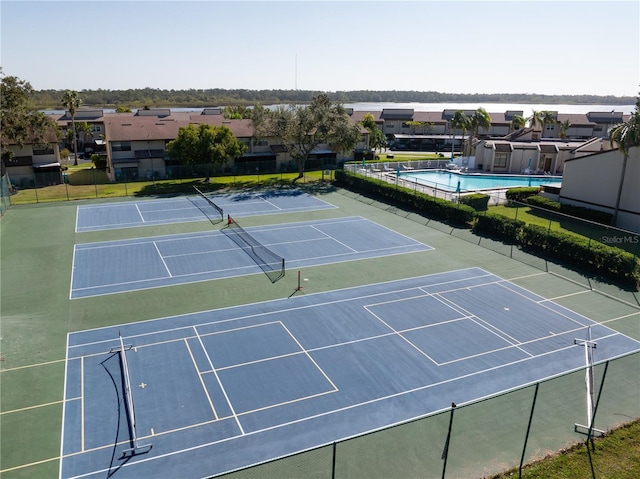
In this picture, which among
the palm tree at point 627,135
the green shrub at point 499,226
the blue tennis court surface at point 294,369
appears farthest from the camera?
the palm tree at point 627,135

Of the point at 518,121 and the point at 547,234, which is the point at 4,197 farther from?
the point at 518,121

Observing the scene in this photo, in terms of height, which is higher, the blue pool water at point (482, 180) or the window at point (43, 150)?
the window at point (43, 150)

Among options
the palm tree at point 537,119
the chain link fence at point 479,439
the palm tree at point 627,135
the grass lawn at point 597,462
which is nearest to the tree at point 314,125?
the palm tree at point 627,135

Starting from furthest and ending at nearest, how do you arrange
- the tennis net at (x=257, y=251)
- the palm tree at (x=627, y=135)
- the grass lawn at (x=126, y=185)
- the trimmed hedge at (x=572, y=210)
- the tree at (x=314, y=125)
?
the tree at (x=314, y=125) < the grass lawn at (x=126, y=185) < the trimmed hedge at (x=572, y=210) < the palm tree at (x=627, y=135) < the tennis net at (x=257, y=251)

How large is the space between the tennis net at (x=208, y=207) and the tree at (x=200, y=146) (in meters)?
4.18

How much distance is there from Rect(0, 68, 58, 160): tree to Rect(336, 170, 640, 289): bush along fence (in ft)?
120

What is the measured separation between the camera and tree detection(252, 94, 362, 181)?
5356 centimetres

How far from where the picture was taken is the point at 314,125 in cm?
5378

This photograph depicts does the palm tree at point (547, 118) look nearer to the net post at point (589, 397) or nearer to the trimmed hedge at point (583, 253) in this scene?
the trimmed hedge at point (583, 253)

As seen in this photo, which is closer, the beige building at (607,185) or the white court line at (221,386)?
the white court line at (221,386)

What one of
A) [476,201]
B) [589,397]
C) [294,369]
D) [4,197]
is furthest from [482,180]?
[4,197]

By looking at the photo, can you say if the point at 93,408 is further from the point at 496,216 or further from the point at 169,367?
the point at 496,216

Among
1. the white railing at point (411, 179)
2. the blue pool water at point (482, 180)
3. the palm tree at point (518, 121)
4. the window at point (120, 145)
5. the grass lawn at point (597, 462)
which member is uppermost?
the palm tree at point (518, 121)

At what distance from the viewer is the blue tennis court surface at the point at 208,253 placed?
26.6 m
